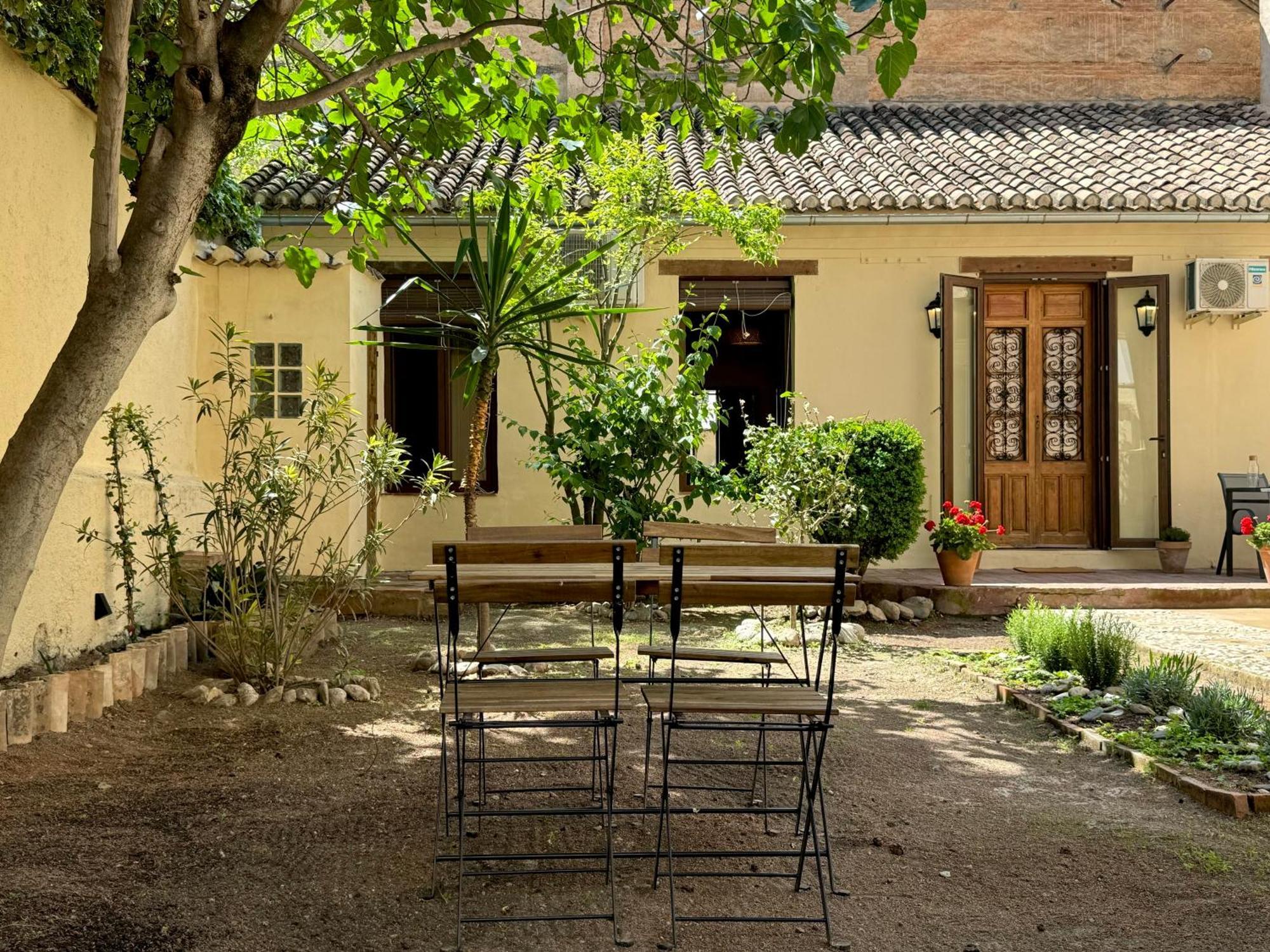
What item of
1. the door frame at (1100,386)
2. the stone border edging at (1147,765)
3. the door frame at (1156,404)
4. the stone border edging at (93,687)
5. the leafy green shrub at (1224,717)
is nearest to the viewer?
the stone border edging at (1147,765)

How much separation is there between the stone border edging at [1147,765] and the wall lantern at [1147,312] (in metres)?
5.47

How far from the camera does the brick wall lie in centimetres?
A: 1462

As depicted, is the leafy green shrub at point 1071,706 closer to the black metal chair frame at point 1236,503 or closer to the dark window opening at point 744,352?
the dark window opening at point 744,352

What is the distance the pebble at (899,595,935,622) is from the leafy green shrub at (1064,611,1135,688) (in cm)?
237

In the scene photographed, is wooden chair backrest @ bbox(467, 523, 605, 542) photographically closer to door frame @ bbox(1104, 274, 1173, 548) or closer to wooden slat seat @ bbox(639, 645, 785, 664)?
wooden slat seat @ bbox(639, 645, 785, 664)

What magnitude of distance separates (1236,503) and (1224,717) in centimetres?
612

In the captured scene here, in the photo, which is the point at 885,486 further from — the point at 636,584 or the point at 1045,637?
the point at 636,584

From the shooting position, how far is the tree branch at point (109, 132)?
3.49 metres

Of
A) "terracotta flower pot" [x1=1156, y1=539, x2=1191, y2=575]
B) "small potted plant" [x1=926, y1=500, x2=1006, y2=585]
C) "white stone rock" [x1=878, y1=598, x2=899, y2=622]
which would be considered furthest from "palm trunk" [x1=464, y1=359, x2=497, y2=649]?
"terracotta flower pot" [x1=1156, y1=539, x2=1191, y2=575]

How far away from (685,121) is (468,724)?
349 centimetres

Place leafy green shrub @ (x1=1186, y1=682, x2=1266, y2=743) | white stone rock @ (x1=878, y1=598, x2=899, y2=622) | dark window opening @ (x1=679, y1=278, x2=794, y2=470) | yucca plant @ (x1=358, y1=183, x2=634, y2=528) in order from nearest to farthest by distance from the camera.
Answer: leafy green shrub @ (x1=1186, y1=682, x2=1266, y2=743) → yucca plant @ (x1=358, y1=183, x2=634, y2=528) → white stone rock @ (x1=878, y1=598, x2=899, y2=622) → dark window opening @ (x1=679, y1=278, x2=794, y2=470)

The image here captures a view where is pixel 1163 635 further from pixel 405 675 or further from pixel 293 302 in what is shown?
pixel 293 302

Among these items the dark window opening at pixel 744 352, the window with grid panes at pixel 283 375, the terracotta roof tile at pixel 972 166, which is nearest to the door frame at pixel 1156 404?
the terracotta roof tile at pixel 972 166

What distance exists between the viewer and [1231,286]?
1042 centimetres
